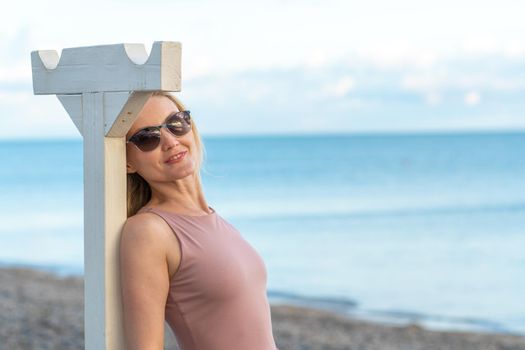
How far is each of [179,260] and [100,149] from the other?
37cm

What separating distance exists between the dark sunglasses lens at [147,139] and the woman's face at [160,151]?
1 cm

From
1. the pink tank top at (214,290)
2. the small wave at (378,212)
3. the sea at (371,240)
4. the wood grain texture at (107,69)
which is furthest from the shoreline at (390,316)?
the small wave at (378,212)

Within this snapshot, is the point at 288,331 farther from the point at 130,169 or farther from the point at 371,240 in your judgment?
the point at 371,240

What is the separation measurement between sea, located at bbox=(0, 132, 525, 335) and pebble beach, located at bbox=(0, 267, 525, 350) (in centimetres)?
100

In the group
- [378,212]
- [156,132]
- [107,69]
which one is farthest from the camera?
[378,212]

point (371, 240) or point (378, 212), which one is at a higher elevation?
point (371, 240)

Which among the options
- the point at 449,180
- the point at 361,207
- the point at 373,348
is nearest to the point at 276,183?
the point at 449,180

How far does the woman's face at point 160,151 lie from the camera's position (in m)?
2.58

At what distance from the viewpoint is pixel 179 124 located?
262 cm

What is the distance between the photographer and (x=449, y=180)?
181ft

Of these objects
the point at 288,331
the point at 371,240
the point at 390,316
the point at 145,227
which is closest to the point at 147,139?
the point at 145,227

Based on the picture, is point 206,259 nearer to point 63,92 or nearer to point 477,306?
point 63,92

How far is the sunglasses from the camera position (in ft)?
8.46

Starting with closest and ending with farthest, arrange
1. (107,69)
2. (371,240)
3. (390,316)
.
Answer: (107,69)
(390,316)
(371,240)
